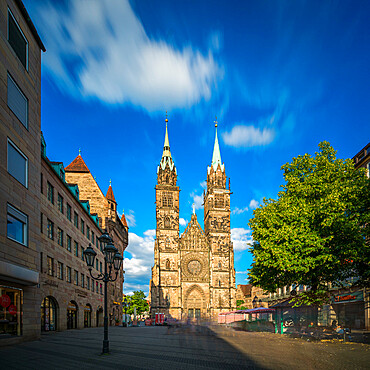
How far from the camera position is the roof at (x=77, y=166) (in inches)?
2061

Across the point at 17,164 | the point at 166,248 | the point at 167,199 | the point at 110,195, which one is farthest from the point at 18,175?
the point at 167,199

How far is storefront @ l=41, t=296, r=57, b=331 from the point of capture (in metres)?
26.1

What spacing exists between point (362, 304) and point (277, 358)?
22.5 m

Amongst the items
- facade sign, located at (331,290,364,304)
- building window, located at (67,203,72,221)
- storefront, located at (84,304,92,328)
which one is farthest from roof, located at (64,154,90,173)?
facade sign, located at (331,290,364,304)

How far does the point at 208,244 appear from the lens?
86.8 meters

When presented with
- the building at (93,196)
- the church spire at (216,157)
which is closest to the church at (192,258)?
the church spire at (216,157)

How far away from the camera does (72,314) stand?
33656mm

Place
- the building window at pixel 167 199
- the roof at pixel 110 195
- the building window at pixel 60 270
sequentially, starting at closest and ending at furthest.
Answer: the building window at pixel 60 270 → the roof at pixel 110 195 → the building window at pixel 167 199

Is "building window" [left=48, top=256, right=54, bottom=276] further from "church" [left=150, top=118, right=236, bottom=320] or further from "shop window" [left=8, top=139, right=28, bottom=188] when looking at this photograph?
"church" [left=150, top=118, right=236, bottom=320]

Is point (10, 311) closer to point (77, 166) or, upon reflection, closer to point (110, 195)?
point (77, 166)

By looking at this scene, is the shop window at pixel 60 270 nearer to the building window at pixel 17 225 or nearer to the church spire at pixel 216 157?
the building window at pixel 17 225

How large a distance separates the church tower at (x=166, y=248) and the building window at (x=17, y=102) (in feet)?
213

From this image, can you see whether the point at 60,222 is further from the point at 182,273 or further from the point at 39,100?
the point at 182,273

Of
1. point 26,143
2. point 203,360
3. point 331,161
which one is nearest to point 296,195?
point 331,161
